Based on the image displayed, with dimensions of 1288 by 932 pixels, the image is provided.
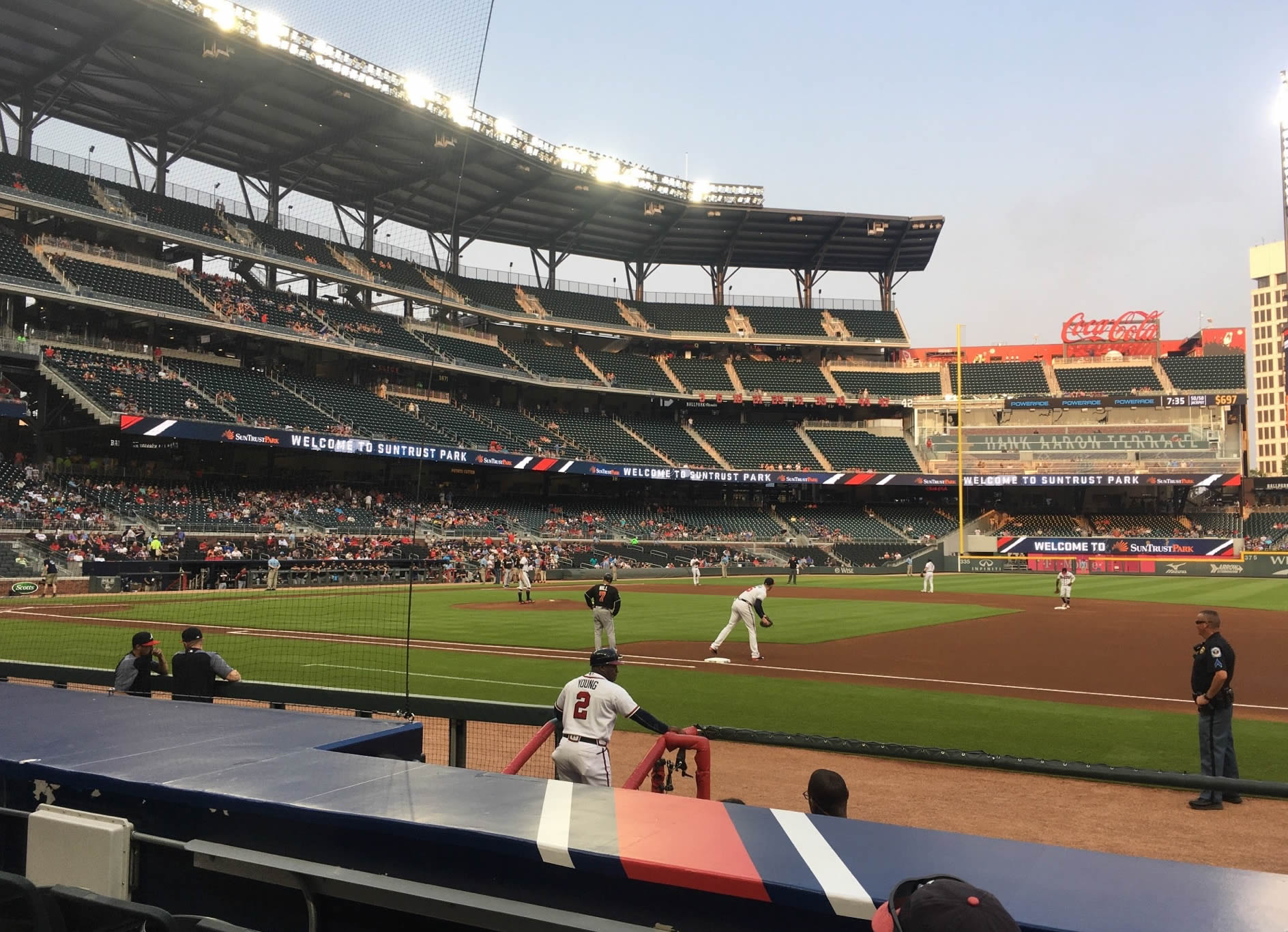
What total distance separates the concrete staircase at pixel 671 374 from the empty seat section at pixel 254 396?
31498 mm

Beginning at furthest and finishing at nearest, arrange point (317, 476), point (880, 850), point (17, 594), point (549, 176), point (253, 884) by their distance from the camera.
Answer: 1. point (549, 176)
2. point (317, 476)
3. point (17, 594)
4. point (253, 884)
5. point (880, 850)

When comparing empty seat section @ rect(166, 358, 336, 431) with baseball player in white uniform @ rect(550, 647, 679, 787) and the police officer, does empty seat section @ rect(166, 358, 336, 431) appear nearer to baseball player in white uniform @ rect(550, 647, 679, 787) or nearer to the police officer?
baseball player in white uniform @ rect(550, 647, 679, 787)

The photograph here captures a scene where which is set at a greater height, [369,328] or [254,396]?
[369,328]

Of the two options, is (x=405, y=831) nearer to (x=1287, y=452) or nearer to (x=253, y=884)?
(x=253, y=884)

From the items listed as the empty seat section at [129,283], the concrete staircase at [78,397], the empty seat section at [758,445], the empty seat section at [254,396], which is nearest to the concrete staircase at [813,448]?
the empty seat section at [758,445]

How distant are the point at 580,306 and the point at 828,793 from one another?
71626mm

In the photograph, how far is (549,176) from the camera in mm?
58156

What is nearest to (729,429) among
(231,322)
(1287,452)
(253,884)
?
(231,322)

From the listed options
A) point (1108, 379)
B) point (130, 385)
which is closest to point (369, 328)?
point (130, 385)

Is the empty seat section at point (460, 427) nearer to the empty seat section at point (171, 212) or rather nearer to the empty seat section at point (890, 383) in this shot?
the empty seat section at point (171, 212)

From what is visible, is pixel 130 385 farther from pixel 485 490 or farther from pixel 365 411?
pixel 485 490

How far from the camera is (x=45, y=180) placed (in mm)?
43812

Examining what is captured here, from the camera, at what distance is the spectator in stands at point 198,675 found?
8461mm

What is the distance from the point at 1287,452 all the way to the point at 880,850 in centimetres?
16017
